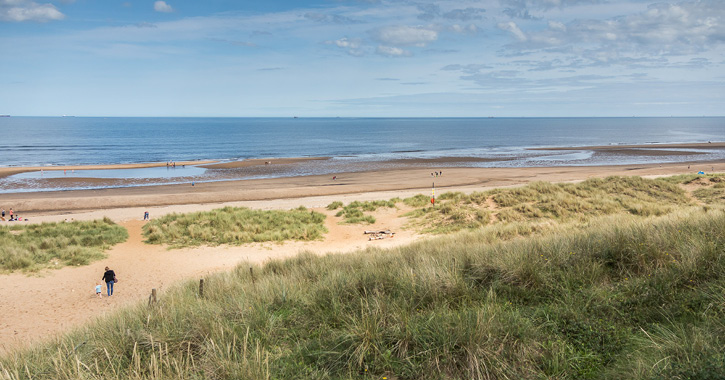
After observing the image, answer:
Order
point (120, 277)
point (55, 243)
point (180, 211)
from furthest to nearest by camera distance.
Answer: point (180, 211), point (55, 243), point (120, 277)

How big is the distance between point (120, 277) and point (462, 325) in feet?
47.8

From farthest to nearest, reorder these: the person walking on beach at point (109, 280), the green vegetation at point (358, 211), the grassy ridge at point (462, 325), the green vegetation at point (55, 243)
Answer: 1. the green vegetation at point (358, 211)
2. the green vegetation at point (55, 243)
3. the person walking on beach at point (109, 280)
4. the grassy ridge at point (462, 325)

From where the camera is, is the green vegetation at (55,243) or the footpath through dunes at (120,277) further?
the green vegetation at (55,243)

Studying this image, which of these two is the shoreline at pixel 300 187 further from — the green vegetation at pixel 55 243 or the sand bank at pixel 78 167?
the sand bank at pixel 78 167

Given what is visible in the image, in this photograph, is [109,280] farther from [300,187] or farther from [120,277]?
[300,187]

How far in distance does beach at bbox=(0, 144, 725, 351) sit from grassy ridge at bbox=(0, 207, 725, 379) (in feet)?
8.51

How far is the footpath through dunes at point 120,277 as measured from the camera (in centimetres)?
1141

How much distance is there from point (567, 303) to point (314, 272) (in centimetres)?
479

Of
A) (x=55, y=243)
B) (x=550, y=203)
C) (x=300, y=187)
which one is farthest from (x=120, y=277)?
(x=300, y=187)

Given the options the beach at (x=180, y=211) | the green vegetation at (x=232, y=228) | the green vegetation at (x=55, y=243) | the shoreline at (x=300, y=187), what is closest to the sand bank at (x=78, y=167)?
the beach at (x=180, y=211)

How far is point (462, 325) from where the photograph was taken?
471cm

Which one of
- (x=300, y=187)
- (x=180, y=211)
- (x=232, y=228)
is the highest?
(x=300, y=187)

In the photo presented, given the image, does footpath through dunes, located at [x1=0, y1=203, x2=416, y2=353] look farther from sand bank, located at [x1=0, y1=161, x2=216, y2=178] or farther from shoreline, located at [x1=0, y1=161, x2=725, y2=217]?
sand bank, located at [x1=0, y1=161, x2=216, y2=178]

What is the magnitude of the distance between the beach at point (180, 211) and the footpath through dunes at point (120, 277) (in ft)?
0.10
